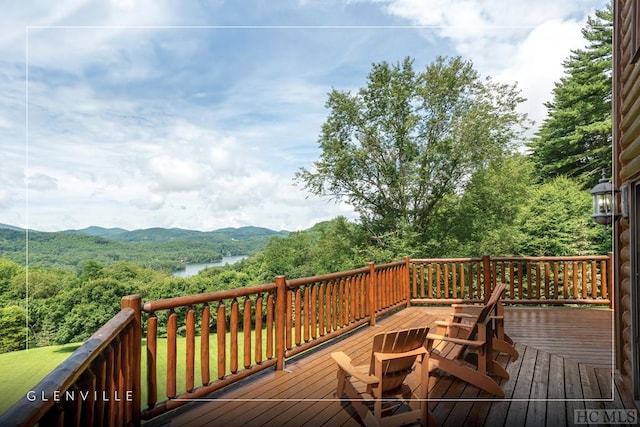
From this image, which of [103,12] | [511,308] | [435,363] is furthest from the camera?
[511,308]

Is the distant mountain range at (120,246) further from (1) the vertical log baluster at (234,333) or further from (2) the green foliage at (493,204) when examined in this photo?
(2) the green foliage at (493,204)

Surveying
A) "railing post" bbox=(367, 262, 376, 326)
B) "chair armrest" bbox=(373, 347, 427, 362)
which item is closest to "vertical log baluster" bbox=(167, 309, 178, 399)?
"chair armrest" bbox=(373, 347, 427, 362)

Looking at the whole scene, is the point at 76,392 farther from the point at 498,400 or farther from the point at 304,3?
the point at 304,3

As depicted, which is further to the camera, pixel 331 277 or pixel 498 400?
pixel 331 277

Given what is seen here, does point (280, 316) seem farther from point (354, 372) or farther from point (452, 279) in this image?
point (452, 279)

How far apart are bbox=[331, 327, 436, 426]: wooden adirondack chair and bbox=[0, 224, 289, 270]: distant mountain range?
599cm

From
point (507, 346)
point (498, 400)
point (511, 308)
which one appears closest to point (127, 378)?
point (498, 400)

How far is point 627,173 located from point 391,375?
8.63ft

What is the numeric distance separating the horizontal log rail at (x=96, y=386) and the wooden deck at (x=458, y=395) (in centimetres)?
58

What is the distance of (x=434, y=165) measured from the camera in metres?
12.7

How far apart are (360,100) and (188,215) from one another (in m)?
7.89

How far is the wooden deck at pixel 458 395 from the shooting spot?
267 centimetres

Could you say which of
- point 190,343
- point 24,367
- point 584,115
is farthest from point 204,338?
point 584,115

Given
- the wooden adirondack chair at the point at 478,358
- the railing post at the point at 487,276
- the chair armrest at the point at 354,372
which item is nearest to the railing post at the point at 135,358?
the chair armrest at the point at 354,372
